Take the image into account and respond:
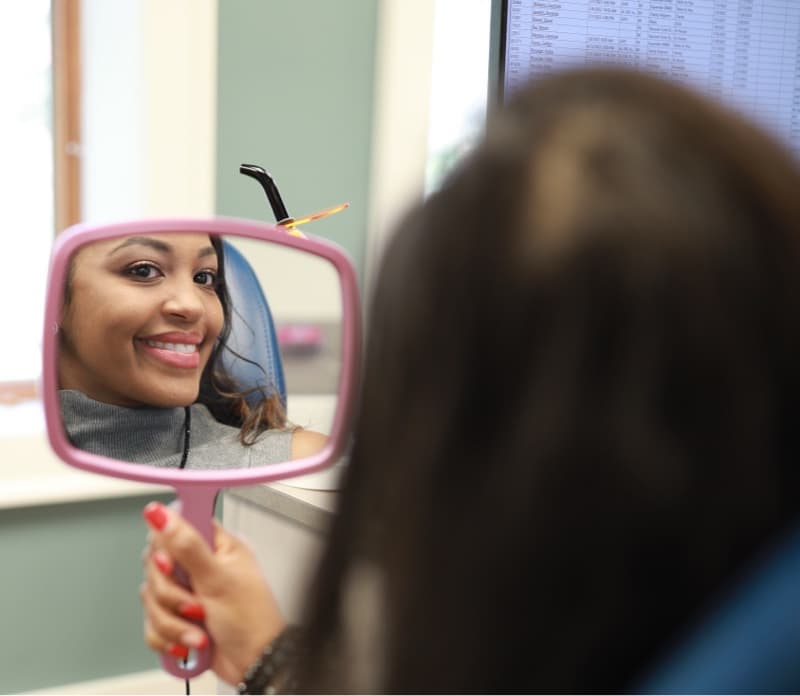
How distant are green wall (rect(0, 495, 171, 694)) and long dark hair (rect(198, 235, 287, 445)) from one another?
3.55 ft

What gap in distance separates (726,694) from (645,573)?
Result: 0.16ft

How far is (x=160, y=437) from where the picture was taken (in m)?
0.58

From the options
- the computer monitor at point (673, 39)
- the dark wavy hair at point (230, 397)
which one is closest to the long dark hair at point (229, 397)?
the dark wavy hair at point (230, 397)

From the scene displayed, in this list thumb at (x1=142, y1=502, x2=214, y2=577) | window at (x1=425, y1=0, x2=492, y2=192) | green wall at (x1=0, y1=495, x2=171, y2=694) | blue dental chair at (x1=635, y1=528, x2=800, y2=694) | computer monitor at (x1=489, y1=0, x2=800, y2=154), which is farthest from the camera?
window at (x1=425, y1=0, x2=492, y2=192)

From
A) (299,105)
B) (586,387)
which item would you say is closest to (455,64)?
(299,105)

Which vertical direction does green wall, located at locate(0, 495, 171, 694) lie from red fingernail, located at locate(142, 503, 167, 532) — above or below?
below

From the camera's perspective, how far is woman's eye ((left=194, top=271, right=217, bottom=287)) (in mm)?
578

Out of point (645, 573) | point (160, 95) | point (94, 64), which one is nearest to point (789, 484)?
point (645, 573)

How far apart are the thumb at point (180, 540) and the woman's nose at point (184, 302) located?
0.39 feet

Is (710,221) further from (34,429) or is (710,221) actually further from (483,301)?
(34,429)

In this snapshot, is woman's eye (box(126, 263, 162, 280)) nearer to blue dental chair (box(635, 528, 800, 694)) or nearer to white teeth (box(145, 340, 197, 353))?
white teeth (box(145, 340, 197, 353))

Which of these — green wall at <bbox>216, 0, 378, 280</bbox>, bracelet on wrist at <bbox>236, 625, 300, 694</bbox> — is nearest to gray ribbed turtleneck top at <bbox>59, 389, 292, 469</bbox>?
bracelet on wrist at <bbox>236, 625, 300, 694</bbox>

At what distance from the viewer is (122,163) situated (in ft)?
5.24

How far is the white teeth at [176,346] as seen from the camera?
1.91ft
